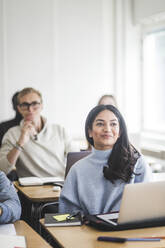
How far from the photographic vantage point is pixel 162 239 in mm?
1774

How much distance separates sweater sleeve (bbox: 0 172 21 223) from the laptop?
446mm

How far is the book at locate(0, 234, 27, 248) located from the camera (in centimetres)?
163

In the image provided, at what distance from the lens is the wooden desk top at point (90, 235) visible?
5.55 ft

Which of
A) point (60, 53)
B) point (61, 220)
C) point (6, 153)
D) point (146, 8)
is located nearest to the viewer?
point (61, 220)

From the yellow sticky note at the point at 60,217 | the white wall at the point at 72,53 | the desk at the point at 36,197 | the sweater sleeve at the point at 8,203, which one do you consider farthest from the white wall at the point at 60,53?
the yellow sticky note at the point at 60,217

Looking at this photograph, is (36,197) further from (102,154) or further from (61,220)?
(61,220)

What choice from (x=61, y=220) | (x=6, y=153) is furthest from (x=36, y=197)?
(x=6, y=153)

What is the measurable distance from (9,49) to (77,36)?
912 millimetres

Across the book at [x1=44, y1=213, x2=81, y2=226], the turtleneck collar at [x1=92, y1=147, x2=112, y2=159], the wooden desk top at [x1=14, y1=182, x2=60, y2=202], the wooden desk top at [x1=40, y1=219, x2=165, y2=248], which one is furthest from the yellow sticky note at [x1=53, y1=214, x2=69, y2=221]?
the wooden desk top at [x1=14, y1=182, x2=60, y2=202]

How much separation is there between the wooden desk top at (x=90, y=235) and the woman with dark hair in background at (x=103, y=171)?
0.36 m

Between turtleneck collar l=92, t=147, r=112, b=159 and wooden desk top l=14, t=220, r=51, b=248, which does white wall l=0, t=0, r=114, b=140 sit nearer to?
turtleneck collar l=92, t=147, r=112, b=159

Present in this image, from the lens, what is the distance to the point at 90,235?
182cm

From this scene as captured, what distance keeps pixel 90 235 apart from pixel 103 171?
0.54 meters

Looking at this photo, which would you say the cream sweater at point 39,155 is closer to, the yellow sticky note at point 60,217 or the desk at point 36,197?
the desk at point 36,197
